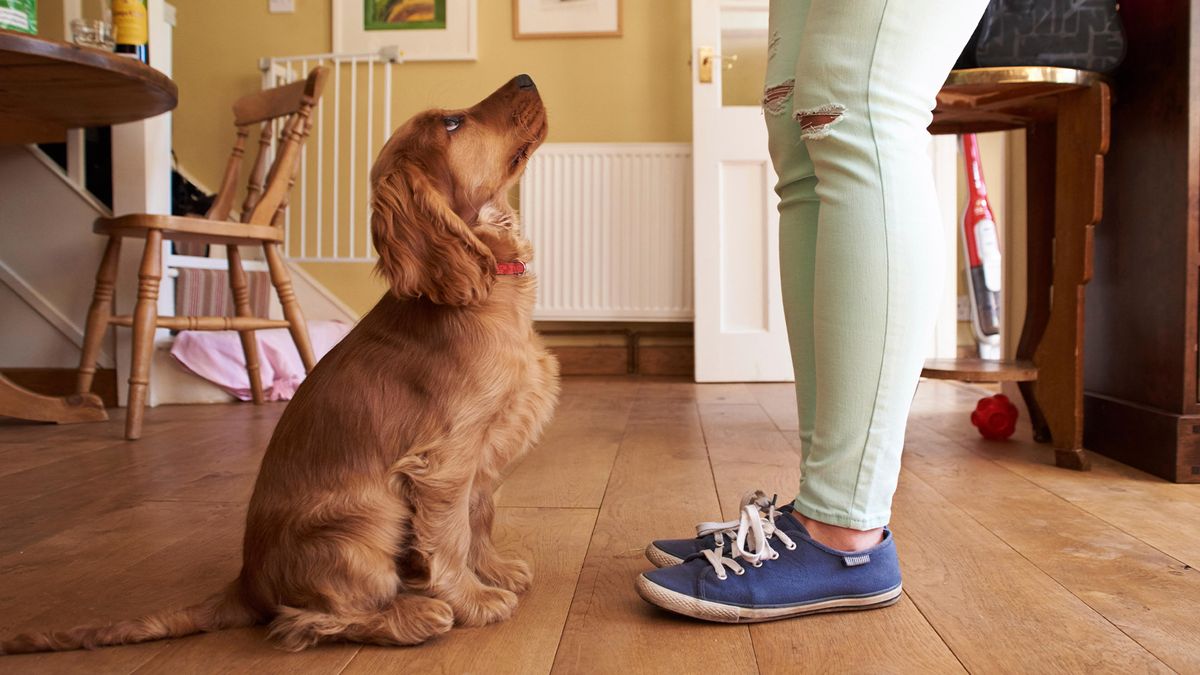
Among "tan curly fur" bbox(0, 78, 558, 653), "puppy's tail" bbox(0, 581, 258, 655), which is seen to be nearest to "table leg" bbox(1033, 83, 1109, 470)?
"tan curly fur" bbox(0, 78, 558, 653)

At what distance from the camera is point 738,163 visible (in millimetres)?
3906

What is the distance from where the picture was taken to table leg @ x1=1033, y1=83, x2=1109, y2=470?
73.6 inches

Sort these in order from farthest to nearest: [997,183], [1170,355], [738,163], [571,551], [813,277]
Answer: [997,183] < [738,163] < [1170,355] < [571,551] < [813,277]

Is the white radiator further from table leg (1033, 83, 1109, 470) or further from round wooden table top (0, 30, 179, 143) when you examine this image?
table leg (1033, 83, 1109, 470)

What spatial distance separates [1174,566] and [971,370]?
86cm

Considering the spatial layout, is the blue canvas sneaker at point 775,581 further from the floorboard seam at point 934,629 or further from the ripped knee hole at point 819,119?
the ripped knee hole at point 819,119

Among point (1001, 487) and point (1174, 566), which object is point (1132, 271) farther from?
point (1174, 566)

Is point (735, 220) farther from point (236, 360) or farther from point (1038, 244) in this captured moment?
point (236, 360)

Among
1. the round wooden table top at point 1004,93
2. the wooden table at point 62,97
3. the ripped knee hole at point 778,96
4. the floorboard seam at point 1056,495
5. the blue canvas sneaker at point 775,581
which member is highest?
the wooden table at point 62,97

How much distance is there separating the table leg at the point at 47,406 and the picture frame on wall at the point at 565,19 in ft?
8.15

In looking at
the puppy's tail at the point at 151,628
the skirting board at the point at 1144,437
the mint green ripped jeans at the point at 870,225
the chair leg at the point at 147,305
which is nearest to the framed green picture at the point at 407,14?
the chair leg at the point at 147,305

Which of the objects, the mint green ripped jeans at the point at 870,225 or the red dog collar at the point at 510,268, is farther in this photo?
the red dog collar at the point at 510,268

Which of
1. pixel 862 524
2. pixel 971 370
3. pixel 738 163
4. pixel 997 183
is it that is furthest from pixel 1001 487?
pixel 997 183

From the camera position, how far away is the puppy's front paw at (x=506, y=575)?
1.13 meters
